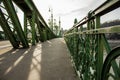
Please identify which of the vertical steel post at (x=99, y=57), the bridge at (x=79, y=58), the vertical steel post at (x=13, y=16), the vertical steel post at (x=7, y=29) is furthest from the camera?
the vertical steel post at (x=7, y=29)

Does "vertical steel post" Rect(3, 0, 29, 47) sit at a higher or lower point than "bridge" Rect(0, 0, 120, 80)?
higher

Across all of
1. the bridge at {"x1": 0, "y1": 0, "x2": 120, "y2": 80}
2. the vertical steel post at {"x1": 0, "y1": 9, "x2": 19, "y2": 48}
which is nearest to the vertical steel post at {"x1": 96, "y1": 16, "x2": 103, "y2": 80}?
the bridge at {"x1": 0, "y1": 0, "x2": 120, "y2": 80}

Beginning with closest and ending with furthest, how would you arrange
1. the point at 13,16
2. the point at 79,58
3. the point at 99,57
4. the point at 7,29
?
the point at 99,57 < the point at 79,58 < the point at 13,16 < the point at 7,29

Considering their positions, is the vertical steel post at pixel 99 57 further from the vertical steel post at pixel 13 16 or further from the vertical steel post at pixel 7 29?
the vertical steel post at pixel 7 29

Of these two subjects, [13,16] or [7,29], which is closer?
[13,16]

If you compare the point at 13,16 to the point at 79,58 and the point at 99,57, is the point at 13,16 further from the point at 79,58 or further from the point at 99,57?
the point at 99,57

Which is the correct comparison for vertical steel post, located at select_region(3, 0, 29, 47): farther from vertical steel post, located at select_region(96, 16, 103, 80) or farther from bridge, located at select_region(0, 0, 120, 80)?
vertical steel post, located at select_region(96, 16, 103, 80)

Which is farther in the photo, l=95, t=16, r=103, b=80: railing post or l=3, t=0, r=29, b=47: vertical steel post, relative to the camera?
l=3, t=0, r=29, b=47: vertical steel post

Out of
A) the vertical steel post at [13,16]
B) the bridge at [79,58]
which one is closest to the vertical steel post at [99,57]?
the bridge at [79,58]

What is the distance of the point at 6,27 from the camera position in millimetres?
9008

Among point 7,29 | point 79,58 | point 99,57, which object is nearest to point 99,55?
point 99,57

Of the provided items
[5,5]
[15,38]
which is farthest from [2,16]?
[15,38]

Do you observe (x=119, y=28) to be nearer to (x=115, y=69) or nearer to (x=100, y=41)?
(x=115, y=69)

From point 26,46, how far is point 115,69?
9.52 m
